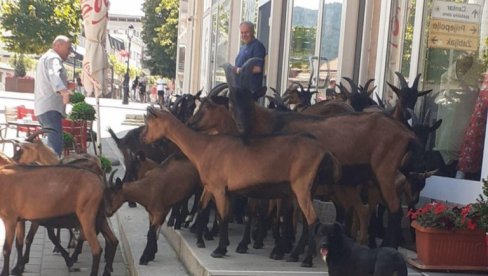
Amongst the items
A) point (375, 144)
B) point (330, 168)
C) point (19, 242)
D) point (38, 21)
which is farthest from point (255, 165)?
point (38, 21)

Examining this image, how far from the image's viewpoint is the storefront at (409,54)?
6.67 m

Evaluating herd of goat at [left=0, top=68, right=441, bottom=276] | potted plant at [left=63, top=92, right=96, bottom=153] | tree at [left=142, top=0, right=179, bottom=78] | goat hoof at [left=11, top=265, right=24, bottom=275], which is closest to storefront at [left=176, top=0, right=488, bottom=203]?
herd of goat at [left=0, top=68, right=441, bottom=276]

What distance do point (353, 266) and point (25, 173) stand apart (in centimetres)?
296

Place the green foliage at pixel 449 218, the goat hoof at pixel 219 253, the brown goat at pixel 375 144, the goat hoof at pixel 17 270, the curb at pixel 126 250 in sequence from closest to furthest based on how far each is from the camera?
the green foliage at pixel 449 218, the brown goat at pixel 375 144, the goat hoof at pixel 219 253, the goat hoof at pixel 17 270, the curb at pixel 126 250

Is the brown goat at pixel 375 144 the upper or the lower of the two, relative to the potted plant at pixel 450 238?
upper

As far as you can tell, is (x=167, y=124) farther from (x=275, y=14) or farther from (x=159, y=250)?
(x=275, y=14)

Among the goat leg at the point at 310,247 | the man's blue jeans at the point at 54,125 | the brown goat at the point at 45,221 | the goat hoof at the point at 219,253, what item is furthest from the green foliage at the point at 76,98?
the goat leg at the point at 310,247

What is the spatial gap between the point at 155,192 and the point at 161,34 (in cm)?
3830

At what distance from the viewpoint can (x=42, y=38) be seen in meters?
35.7

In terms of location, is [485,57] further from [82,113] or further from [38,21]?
[38,21]

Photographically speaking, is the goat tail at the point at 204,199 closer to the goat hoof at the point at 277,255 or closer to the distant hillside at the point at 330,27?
the goat hoof at the point at 277,255

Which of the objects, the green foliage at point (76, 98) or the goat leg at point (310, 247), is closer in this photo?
the goat leg at point (310, 247)

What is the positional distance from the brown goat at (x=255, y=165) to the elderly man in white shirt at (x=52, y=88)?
4.34 metres

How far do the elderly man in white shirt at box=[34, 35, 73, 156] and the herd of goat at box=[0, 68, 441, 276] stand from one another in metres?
3.18
